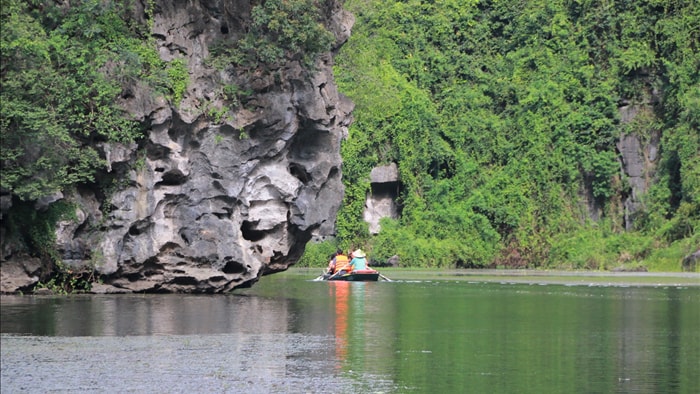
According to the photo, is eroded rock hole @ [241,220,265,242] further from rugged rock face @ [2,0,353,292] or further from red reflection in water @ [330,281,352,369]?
red reflection in water @ [330,281,352,369]

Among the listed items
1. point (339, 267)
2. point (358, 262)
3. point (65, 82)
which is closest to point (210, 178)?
point (65, 82)

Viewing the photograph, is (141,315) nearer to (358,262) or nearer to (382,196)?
(358,262)

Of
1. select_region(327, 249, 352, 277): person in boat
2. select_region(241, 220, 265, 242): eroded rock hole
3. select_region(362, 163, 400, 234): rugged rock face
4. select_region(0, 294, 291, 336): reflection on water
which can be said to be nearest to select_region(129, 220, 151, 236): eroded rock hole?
select_region(0, 294, 291, 336): reflection on water

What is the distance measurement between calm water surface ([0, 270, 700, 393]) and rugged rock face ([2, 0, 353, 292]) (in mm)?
1134

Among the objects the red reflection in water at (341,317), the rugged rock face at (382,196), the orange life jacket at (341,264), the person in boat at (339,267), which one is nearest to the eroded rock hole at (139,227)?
the red reflection in water at (341,317)

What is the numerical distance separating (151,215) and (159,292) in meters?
2.26

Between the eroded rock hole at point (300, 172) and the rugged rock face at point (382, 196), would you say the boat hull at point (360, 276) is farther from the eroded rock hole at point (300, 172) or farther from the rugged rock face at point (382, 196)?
the rugged rock face at point (382, 196)

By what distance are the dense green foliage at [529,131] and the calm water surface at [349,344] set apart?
82.0 ft

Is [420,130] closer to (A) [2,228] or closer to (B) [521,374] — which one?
(A) [2,228]

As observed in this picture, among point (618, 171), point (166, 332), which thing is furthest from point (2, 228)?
point (618, 171)

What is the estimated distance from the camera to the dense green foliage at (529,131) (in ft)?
198

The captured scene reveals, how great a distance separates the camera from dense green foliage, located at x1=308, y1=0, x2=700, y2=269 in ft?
198

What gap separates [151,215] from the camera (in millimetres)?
34469

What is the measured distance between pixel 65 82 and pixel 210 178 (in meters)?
4.98
